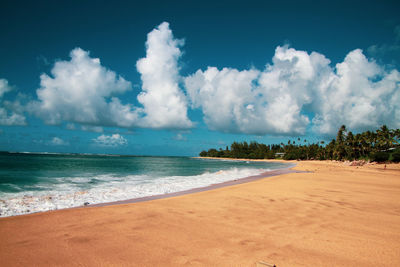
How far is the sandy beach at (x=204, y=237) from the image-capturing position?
3.31 m

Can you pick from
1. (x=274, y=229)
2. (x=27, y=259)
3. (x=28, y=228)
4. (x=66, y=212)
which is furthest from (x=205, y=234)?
(x=66, y=212)

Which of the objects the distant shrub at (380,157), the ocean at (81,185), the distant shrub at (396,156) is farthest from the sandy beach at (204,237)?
the distant shrub at (380,157)

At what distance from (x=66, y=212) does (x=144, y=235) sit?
3.54 metres

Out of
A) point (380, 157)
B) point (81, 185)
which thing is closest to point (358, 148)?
point (380, 157)

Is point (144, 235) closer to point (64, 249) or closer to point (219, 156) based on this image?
point (64, 249)

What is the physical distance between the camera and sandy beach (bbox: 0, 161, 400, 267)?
331 centimetres

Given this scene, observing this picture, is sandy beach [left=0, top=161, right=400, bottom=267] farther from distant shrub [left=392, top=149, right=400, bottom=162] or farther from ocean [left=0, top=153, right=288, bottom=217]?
distant shrub [left=392, top=149, right=400, bottom=162]

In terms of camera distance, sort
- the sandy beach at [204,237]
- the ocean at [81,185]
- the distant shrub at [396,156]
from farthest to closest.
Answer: the distant shrub at [396,156] → the ocean at [81,185] → the sandy beach at [204,237]

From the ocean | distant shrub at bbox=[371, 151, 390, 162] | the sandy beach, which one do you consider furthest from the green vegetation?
the sandy beach

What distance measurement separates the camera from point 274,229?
15.5 ft

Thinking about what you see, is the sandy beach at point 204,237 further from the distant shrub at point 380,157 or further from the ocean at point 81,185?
the distant shrub at point 380,157

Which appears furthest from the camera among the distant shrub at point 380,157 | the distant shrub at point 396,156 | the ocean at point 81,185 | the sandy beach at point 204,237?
the distant shrub at point 380,157

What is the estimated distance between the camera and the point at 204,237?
13.8ft

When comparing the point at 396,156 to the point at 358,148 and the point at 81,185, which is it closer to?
the point at 358,148
